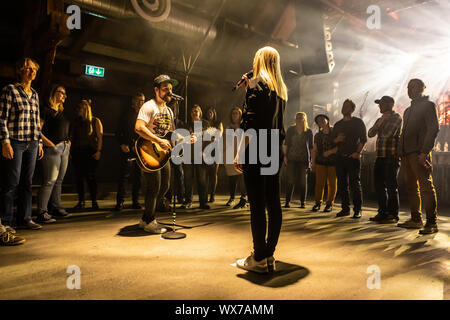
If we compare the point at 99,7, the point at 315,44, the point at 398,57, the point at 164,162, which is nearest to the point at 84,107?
the point at 99,7

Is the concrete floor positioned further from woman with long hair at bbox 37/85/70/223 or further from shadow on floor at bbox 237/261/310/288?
woman with long hair at bbox 37/85/70/223

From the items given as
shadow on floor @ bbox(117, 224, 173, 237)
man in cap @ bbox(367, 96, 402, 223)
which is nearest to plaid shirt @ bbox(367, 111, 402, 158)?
man in cap @ bbox(367, 96, 402, 223)

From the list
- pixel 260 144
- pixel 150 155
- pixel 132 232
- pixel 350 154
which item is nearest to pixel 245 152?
pixel 260 144

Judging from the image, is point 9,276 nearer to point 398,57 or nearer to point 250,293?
point 250,293

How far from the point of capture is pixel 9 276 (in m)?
2.07

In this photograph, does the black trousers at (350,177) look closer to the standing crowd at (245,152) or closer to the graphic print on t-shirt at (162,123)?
the standing crowd at (245,152)

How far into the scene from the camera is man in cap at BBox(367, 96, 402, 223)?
4.23 meters

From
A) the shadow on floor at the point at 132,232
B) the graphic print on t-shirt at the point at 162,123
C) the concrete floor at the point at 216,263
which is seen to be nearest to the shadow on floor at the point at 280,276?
the concrete floor at the point at 216,263

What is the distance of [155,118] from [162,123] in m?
0.10

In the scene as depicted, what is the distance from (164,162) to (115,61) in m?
5.26

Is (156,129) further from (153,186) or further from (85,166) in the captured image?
(85,166)

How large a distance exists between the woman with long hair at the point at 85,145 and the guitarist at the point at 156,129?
2110mm

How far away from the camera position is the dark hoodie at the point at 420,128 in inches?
137

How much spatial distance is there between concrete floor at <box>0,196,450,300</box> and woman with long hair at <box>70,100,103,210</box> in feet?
3.84
